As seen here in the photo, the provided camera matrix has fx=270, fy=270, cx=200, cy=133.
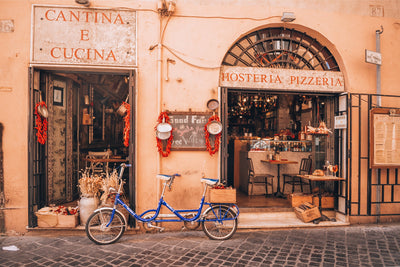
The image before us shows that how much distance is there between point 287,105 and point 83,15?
31.9 ft

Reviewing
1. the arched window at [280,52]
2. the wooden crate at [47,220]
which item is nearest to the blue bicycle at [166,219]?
the wooden crate at [47,220]

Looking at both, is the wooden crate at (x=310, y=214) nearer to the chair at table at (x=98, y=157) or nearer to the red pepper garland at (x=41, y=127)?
the chair at table at (x=98, y=157)

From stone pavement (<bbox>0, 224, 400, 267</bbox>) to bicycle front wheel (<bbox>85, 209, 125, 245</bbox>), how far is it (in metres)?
0.15

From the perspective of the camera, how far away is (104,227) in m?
4.98

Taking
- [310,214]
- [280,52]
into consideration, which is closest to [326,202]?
[310,214]

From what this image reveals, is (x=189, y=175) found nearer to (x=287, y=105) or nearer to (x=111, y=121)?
(x=111, y=121)

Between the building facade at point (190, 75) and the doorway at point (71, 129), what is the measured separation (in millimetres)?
Answer: 46

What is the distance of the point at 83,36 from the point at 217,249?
16.6 ft

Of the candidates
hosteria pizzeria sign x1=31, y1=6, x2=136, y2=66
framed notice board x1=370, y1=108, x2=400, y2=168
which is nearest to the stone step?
framed notice board x1=370, y1=108, x2=400, y2=168

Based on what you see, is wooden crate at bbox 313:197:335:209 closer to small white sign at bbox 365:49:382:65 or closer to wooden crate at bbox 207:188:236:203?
wooden crate at bbox 207:188:236:203

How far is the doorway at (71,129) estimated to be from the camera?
5.71 m

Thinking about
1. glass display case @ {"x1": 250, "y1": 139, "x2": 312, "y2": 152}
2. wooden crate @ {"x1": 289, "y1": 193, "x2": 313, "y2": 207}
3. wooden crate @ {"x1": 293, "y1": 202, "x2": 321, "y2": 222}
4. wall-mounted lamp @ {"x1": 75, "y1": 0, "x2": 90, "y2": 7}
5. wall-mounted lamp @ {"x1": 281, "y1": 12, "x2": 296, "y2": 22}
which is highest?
wall-mounted lamp @ {"x1": 75, "y1": 0, "x2": 90, "y2": 7}

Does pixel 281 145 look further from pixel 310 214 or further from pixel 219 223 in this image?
pixel 219 223

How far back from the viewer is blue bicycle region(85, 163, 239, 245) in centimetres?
501
